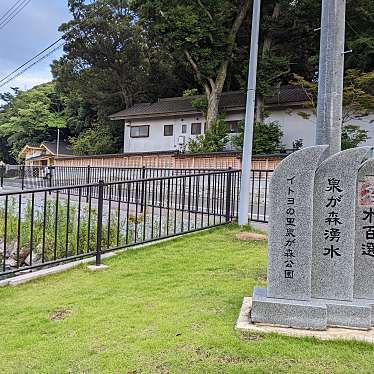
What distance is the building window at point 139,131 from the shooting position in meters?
25.9

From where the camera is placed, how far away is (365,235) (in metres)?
3.36

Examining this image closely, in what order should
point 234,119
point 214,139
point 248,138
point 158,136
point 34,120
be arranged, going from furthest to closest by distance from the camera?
point 34,120 < point 158,136 < point 234,119 < point 214,139 < point 248,138

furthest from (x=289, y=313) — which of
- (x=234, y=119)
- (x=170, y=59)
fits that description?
(x=170, y=59)

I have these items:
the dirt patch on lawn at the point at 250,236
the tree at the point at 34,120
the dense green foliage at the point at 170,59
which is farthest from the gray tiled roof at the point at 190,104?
the tree at the point at 34,120

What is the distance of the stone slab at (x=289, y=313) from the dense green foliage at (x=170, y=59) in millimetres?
12741

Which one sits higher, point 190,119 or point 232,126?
point 190,119

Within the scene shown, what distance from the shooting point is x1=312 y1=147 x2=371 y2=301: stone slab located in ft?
10.7

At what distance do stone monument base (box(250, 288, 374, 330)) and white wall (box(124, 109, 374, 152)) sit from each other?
49.9 ft

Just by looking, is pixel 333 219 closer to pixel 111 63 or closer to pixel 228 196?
pixel 228 196

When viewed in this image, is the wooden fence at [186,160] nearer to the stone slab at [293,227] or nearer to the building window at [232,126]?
the building window at [232,126]

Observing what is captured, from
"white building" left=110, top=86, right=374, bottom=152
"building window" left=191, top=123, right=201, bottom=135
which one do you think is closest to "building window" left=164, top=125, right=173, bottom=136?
"white building" left=110, top=86, right=374, bottom=152

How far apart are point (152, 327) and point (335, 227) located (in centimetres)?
165

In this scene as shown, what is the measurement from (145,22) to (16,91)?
3257 cm

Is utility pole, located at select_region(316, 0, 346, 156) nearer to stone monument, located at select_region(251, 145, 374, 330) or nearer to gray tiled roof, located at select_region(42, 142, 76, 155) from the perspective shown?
stone monument, located at select_region(251, 145, 374, 330)
